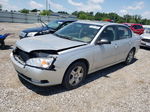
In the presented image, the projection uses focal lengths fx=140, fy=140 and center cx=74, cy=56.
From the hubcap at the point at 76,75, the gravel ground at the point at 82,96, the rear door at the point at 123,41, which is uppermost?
the rear door at the point at 123,41

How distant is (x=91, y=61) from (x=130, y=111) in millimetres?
1449

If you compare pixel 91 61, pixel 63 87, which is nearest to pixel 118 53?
pixel 91 61

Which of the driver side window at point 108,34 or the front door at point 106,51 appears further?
the driver side window at point 108,34

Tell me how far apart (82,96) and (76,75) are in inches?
21.1

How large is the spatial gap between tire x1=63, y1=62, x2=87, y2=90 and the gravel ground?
5.7 inches

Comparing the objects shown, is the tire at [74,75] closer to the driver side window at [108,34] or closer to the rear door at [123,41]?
the driver side window at [108,34]

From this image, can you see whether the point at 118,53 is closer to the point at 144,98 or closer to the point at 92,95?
the point at 144,98

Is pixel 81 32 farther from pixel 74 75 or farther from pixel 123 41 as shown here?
pixel 123 41

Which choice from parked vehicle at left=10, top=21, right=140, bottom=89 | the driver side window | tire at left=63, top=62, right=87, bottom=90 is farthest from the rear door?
tire at left=63, top=62, right=87, bottom=90

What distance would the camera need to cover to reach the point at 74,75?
3463 millimetres

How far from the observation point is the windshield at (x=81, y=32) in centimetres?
384

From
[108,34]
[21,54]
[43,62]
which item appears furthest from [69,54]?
[108,34]

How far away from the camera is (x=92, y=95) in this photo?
3340 millimetres

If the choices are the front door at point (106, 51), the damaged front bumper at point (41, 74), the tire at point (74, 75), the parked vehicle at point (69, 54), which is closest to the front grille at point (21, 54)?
the parked vehicle at point (69, 54)
